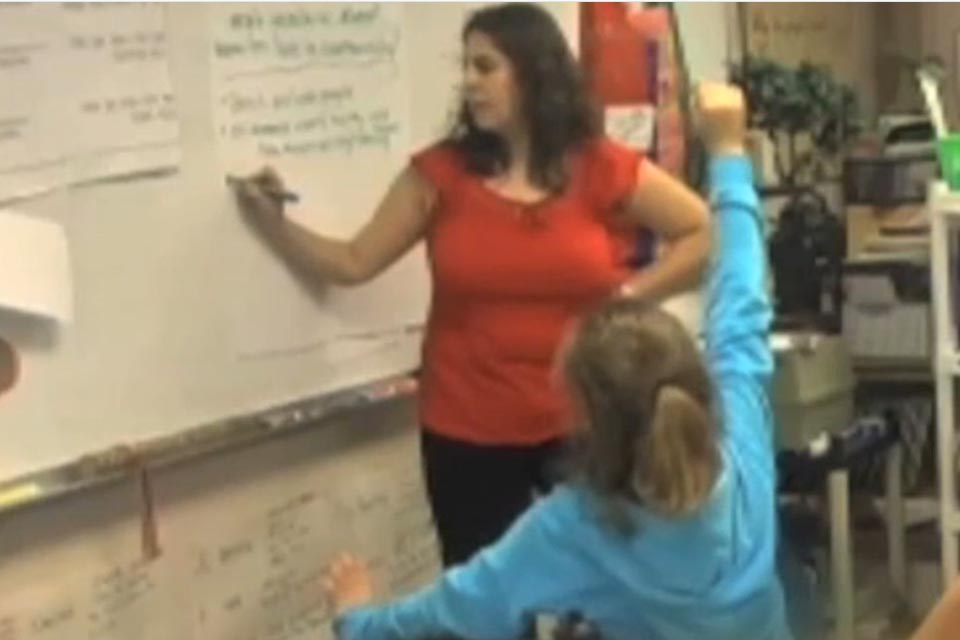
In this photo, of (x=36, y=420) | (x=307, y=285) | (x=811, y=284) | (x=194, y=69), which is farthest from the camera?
(x=811, y=284)

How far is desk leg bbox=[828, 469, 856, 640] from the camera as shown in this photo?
12.6ft

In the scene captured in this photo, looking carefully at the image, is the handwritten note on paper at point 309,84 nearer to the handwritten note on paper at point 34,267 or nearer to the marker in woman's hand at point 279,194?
the marker in woman's hand at point 279,194

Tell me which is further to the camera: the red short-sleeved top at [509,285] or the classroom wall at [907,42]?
the classroom wall at [907,42]

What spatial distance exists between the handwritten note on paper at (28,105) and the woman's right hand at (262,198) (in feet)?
1.17

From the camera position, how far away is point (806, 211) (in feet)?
14.8

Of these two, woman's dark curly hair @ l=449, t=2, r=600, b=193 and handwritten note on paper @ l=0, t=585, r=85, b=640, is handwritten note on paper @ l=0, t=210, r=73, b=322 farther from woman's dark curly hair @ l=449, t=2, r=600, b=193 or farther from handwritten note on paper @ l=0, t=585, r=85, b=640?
woman's dark curly hair @ l=449, t=2, r=600, b=193

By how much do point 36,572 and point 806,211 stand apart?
2687mm

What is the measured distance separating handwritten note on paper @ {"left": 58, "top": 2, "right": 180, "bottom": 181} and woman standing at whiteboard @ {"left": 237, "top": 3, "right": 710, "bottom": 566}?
26cm

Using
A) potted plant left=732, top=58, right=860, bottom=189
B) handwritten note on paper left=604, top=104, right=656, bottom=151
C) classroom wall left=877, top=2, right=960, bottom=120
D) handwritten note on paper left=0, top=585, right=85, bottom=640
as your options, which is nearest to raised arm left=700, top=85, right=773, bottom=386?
handwritten note on paper left=0, top=585, right=85, bottom=640

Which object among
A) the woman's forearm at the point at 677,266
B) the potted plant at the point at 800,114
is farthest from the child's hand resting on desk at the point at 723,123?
the potted plant at the point at 800,114

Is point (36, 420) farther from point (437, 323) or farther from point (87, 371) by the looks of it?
point (437, 323)

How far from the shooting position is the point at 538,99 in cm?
267

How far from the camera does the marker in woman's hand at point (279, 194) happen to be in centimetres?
253

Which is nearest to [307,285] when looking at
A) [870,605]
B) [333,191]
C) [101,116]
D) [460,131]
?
[333,191]
